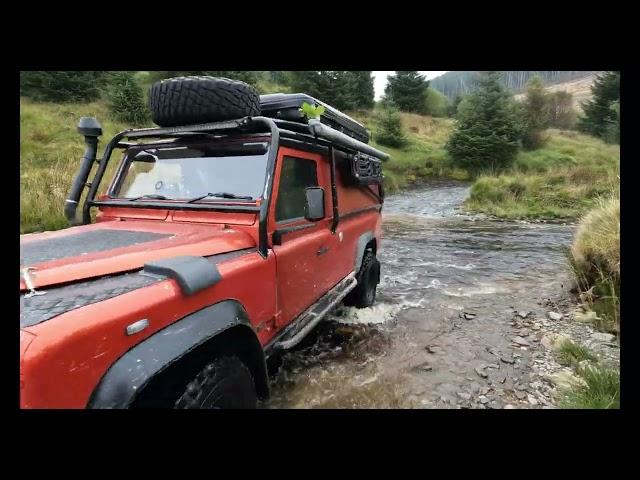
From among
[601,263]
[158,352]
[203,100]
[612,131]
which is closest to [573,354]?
[601,263]

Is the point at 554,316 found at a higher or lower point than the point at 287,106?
lower

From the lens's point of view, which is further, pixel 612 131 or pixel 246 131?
pixel 612 131

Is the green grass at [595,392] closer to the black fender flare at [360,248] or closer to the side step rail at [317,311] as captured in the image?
the side step rail at [317,311]

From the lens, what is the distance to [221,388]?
1769 mm

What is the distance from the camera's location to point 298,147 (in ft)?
10.3

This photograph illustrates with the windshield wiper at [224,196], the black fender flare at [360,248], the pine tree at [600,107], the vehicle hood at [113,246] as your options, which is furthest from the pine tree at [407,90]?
the vehicle hood at [113,246]

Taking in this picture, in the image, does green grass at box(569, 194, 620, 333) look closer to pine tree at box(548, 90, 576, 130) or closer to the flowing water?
the flowing water

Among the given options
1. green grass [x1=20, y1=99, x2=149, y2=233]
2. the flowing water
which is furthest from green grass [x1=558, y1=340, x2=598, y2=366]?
green grass [x1=20, y1=99, x2=149, y2=233]

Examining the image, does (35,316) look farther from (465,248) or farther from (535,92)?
(535,92)

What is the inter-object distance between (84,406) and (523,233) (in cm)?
1174

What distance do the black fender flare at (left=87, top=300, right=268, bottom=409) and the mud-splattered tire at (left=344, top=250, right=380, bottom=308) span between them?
2902 mm

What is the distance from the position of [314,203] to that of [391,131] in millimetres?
28810

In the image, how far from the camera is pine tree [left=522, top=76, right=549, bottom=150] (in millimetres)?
33031

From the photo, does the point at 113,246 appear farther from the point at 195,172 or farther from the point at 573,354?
the point at 573,354
